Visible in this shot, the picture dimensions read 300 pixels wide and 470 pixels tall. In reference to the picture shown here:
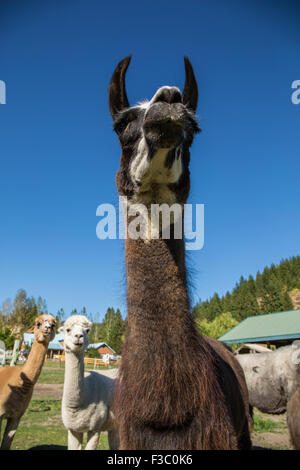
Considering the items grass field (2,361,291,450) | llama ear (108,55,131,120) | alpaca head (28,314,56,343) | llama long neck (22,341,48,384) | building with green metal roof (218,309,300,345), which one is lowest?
grass field (2,361,291,450)

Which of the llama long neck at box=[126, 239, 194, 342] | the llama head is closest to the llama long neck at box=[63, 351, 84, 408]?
the llama long neck at box=[126, 239, 194, 342]

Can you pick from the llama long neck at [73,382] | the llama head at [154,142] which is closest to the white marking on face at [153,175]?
the llama head at [154,142]

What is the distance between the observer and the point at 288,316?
2606cm

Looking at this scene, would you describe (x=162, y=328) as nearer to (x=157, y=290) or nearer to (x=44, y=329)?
(x=157, y=290)

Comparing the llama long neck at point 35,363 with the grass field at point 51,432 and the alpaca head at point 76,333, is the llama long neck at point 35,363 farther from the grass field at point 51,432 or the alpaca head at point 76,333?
the grass field at point 51,432

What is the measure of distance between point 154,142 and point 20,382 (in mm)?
5813

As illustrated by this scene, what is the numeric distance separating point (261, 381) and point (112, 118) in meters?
9.74

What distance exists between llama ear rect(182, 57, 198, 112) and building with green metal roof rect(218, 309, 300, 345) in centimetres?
1915

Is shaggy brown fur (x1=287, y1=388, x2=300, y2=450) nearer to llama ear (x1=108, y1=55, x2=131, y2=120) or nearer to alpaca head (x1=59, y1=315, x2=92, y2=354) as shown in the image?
alpaca head (x1=59, y1=315, x2=92, y2=354)

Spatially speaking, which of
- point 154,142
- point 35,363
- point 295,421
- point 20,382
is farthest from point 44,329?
point 154,142

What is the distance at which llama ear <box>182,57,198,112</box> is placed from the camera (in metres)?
2.83

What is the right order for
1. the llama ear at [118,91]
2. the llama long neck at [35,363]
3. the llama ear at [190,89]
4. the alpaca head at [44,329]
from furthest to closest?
the alpaca head at [44,329] → the llama long neck at [35,363] → the llama ear at [190,89] → the llama ear at [118,91]

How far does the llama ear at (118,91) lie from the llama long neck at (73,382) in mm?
3985

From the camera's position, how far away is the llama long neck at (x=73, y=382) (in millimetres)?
4812
